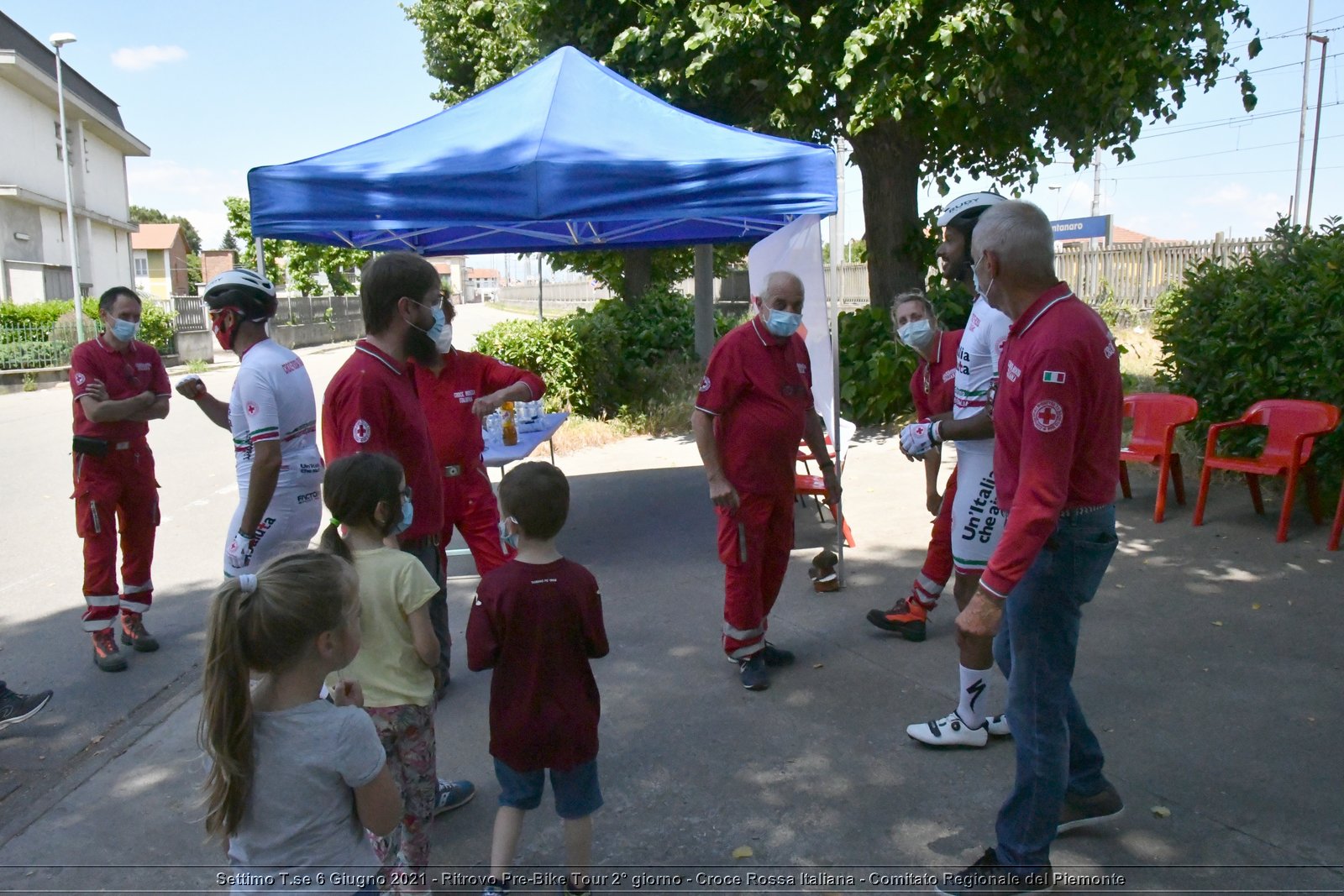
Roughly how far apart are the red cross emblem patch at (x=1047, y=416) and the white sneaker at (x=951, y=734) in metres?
1.77

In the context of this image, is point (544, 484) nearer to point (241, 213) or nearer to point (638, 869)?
point (638, 869)

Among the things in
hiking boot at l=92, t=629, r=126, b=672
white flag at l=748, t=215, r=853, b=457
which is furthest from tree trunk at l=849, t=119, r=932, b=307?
hiking boot at l=92, t=629, r=126, b=672

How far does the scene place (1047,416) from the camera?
7.88 feet

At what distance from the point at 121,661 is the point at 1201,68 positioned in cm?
1146

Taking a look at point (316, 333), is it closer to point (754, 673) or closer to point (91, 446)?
point (91, 446)

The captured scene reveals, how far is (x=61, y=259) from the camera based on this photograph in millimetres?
32125

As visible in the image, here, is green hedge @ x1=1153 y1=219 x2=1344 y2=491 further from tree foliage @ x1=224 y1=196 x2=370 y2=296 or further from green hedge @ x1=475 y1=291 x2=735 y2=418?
tree foliage @ x1=224 y1=196 x2=370 y2=296

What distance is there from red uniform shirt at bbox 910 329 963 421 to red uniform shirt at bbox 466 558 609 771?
2308mm

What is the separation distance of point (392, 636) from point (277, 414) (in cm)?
119

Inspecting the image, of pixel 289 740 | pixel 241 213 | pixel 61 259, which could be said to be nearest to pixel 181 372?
pixel 61 259

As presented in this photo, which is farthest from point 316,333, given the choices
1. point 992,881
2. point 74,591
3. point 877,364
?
point 992,881

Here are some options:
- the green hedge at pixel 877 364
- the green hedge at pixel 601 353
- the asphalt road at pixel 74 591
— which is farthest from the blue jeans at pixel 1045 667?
the green hedge at pixel 601 353

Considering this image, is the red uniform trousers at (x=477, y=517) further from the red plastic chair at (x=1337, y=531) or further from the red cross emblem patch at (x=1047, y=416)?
the red plastic chair at (x=1337, y=531)

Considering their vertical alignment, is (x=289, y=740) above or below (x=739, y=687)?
above
